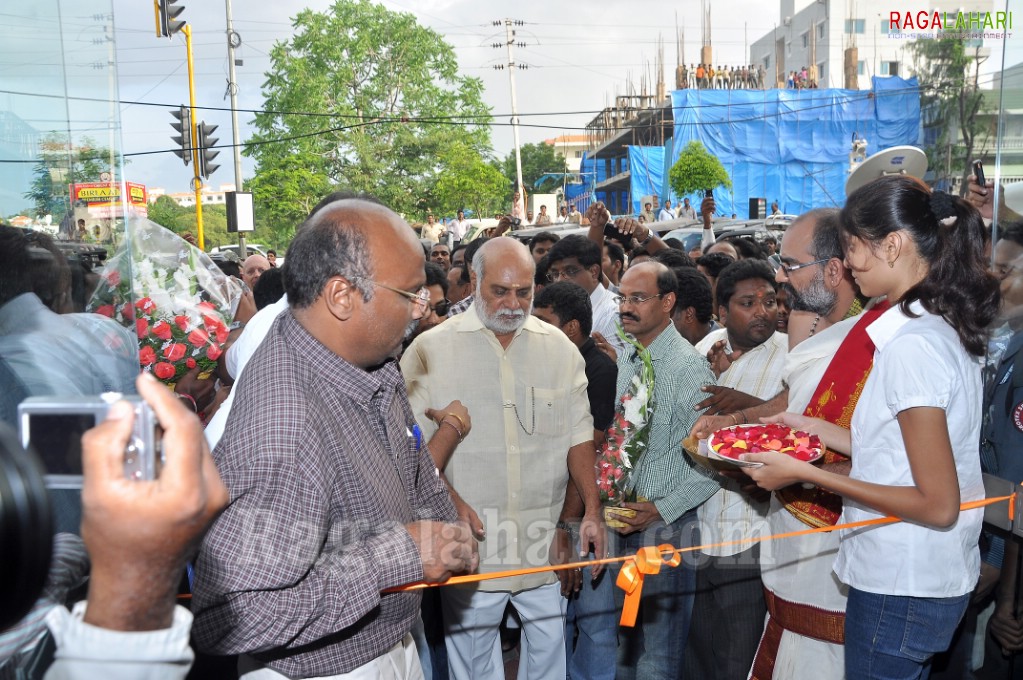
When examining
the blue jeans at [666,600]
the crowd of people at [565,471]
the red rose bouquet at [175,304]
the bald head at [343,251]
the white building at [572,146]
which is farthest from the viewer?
the white building at [572,146]

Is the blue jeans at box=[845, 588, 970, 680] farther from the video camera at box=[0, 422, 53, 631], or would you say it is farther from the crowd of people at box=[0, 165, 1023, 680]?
the video camera at box=[0, 422, 53, 631]

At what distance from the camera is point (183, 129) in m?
19.6

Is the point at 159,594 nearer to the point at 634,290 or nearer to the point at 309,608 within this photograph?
the point at 309,608

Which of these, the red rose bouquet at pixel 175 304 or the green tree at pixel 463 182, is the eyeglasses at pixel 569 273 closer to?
the red rose bouquet at pixel 175 304

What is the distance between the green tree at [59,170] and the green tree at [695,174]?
3486 cm

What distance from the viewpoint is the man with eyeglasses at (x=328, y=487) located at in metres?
2.03

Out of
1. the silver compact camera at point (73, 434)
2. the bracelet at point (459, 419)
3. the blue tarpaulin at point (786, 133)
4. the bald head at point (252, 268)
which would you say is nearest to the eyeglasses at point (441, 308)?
the bracelet at point (459, 419)

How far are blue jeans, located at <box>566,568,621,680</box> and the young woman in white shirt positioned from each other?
176cm

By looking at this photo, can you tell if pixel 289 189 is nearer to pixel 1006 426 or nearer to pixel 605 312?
pixel 605 312

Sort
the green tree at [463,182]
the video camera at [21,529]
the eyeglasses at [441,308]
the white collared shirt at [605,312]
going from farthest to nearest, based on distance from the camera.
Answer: the green tree at [463,182], the eyeglasses at [441,308], the white collared shirt at [605,312], the video camera at [21,529]

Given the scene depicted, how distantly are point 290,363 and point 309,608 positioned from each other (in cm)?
64

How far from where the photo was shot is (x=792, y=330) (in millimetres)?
3898

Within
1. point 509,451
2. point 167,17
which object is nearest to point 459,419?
point 509,451

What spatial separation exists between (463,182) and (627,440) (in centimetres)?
3792
